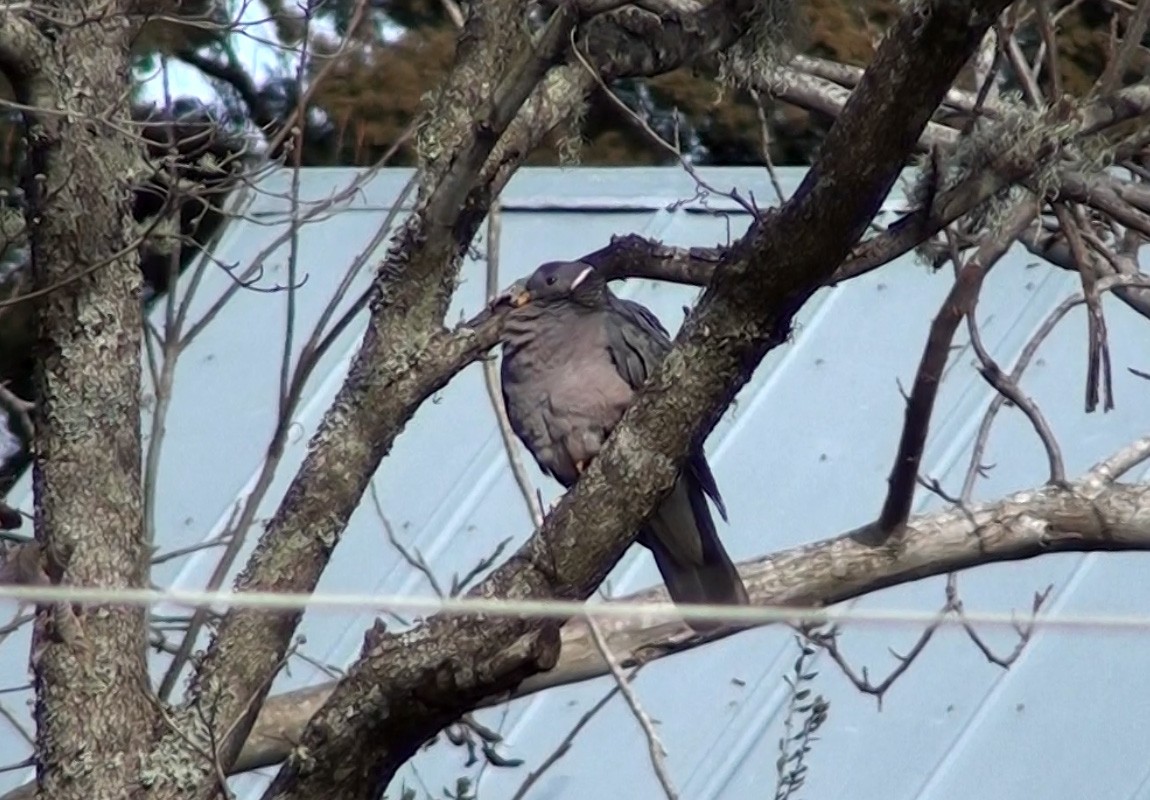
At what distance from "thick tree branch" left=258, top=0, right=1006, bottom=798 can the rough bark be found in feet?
0.97

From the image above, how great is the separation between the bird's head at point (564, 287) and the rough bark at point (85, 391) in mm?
920

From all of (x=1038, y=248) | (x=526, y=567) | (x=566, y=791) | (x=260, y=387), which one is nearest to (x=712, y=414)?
(x=526, y=567)

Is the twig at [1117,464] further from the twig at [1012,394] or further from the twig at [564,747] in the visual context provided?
the twig at [564,747]

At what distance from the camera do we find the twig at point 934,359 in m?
2.64

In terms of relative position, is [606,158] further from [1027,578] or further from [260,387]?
[1027,578]

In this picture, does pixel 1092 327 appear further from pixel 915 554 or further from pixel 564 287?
pixel 564 287

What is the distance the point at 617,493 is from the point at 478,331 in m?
0.63

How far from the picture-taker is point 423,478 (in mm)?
5121

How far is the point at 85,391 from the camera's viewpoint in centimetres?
271

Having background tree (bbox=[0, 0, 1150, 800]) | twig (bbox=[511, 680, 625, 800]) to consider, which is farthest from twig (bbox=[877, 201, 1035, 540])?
twig (bbox=[511, 680, 625, 800])

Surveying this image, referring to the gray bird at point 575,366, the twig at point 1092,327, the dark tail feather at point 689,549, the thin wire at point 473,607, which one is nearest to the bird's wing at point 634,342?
the gray bird at point 575,366

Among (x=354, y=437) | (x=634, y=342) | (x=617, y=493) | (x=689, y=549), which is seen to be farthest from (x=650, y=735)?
(x=634, y=342)

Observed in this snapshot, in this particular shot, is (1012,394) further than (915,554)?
No

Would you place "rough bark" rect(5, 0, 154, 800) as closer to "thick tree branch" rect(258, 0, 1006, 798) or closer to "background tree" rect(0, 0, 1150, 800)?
"background tree" rect(0, 0, 1150, 800)
